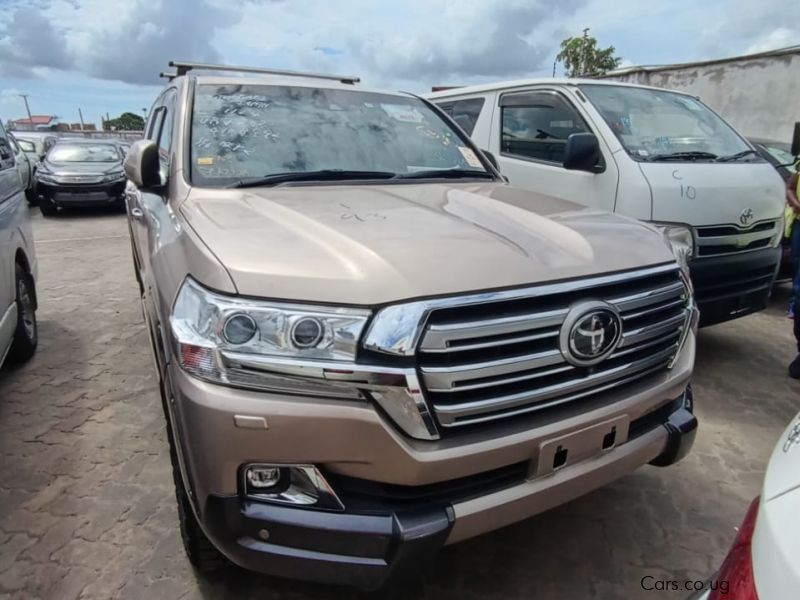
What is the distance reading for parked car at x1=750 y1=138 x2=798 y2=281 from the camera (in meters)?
5.31

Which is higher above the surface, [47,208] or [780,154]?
[780,154]

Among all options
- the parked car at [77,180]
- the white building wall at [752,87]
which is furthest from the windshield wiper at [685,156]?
the parked car at [77,180]

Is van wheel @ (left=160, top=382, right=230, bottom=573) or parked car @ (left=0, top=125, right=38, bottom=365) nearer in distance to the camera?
van wheel @ (left=160, top=382, right=230, bottom=573)

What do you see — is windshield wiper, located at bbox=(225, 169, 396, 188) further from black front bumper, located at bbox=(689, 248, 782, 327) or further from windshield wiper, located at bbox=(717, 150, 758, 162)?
windshield wiper, located at bbox=(717, 150, 758, 162)

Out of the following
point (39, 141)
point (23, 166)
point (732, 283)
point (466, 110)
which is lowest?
point (732, 283)

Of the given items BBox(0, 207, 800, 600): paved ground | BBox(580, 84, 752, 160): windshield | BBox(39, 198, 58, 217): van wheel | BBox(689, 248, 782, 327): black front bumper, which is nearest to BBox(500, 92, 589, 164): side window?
BBox(580, 84, 752, 160): windshield

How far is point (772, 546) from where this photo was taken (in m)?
0.91

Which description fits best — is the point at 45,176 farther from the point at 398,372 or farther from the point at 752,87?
the point at 752,87

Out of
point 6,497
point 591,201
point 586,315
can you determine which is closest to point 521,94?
point 591,201

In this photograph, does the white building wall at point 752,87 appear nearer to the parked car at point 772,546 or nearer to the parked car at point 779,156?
the parked car at point 779,156

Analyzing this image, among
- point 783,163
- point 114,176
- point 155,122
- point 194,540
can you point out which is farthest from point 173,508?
point 114,176

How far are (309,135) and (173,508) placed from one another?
187 cm

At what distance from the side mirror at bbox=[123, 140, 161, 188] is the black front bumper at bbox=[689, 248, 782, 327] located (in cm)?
319

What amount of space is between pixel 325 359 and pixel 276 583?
3.71 feet
